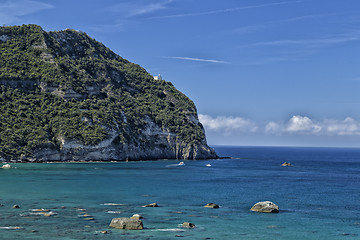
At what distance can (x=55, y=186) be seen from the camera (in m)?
91.9

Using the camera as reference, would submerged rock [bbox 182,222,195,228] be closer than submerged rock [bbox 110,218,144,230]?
No

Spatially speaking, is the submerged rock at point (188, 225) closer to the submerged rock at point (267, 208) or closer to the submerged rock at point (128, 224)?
the submerged rock at point (128, 224)

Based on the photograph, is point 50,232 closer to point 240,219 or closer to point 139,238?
point 139,238

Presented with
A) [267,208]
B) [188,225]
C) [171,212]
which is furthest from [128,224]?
[267,208]

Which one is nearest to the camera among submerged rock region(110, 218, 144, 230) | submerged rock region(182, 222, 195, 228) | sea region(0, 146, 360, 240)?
sea region(0, 146, 360, 240)

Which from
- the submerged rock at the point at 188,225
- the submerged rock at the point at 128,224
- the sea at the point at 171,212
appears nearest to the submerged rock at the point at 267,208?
the sea at the point at 171,212

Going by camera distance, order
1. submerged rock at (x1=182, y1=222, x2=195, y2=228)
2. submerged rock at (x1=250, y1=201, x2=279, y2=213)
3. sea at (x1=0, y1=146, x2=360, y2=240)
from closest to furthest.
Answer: sea at (x1=0, y1=146, x2=360, y2=240) < submerged rock at (x1=182, y1=222, x2=195, y2=228) < submerged rock at (x1=250, y1=201, x2=279, y2=213)

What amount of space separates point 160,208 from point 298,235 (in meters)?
22.5

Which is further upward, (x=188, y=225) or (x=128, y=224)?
(x=128, y=224)

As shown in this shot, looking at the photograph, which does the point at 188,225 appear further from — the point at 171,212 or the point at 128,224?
the point at 171,212

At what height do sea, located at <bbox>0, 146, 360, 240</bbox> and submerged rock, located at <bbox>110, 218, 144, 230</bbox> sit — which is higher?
submerged rock, located at <bbox>110, 218, 144, 230</bbox>

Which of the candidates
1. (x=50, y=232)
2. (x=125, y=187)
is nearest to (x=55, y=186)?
(x=125, y=187)

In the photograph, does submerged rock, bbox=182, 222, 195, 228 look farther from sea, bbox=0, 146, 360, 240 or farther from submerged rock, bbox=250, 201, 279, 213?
submerged rock, bbox=250, 201, 279, 213

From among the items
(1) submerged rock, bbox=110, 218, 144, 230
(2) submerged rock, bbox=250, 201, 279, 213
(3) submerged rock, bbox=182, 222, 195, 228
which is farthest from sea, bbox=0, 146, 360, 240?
(2) submerged rock, bbox=250, 201, 279, 213
